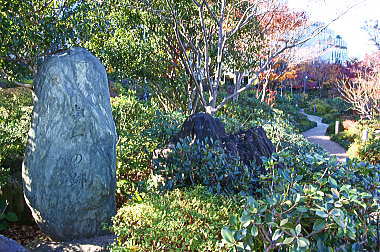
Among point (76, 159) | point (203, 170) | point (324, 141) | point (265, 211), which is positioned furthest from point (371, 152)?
point (265, 211)

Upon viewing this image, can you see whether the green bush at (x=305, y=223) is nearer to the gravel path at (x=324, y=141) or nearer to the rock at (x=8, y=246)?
the rock at (x=8, y=246)

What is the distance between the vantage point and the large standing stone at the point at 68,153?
3.49 meters

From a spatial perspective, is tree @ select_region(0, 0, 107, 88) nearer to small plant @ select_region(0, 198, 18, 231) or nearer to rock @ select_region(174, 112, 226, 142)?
small plant @ select_region(0, 198, 18, 231)

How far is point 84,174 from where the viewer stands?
3.52 m

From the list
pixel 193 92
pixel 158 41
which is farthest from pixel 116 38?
pixel 193 92

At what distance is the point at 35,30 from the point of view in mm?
4512

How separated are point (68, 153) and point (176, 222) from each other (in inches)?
76.4

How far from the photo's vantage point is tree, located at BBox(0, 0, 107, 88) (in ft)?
13.9

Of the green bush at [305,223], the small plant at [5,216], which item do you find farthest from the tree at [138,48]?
the green bush at [305,223]

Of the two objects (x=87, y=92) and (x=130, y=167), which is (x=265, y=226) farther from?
(x=130, y=167)

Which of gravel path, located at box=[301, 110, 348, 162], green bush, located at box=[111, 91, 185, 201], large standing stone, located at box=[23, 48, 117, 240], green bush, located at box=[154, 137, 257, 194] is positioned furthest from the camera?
gravel path, located at box=[301, 110, 348, 162]

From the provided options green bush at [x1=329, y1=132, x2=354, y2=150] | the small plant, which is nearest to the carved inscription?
the small plant

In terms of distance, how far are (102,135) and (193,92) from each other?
209 inches

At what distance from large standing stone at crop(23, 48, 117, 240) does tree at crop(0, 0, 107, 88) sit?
1043 millimetres
